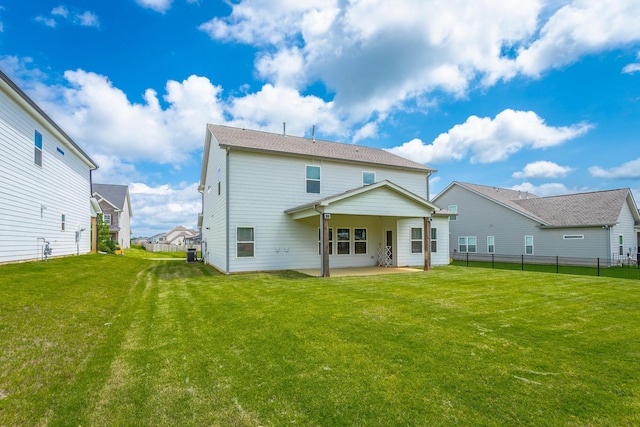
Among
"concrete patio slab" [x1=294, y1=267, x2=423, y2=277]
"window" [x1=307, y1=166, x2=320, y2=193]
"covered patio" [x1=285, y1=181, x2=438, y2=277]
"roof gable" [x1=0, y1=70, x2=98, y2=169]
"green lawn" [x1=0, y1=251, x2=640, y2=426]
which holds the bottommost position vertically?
"concrete patio slab" [x1=294, y1=267, x2=423, y2=277]

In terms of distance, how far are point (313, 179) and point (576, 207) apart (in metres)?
20.9

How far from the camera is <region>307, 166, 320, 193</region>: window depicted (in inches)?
596

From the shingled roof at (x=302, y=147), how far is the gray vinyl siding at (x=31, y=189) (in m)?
6.36

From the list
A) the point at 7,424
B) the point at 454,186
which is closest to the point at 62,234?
the point at 7,424

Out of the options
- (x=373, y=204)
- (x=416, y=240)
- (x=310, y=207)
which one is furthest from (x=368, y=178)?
(x=310, y=207)

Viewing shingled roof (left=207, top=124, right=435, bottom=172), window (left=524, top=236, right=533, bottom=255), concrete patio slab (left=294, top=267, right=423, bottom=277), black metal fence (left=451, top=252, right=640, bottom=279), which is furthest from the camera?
window (left=524, top=236, right=533, bottom=255)

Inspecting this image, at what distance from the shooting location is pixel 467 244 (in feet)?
86.8

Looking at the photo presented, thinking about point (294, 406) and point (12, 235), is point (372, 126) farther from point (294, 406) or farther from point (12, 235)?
point (294, 406)

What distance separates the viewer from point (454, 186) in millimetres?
28047

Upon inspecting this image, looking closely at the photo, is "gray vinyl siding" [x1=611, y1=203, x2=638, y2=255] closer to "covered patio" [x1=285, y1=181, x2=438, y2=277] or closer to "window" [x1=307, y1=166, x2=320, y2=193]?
"covered patio" [x1=285, y1=181, x2=438, y2=277]

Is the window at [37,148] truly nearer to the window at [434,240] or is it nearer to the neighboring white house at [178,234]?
the window at [434,240]

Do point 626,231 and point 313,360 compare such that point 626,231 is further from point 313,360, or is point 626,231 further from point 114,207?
point 114,207

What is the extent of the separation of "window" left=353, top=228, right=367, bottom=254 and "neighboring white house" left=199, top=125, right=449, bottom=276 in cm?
5

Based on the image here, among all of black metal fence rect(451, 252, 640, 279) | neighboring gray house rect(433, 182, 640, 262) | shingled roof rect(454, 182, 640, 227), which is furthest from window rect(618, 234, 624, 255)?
shingled roof rect(454, 182, 640, 227)
